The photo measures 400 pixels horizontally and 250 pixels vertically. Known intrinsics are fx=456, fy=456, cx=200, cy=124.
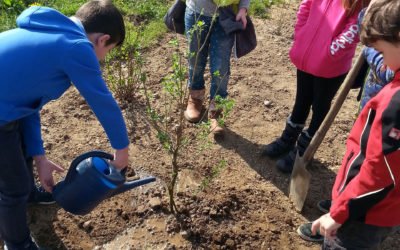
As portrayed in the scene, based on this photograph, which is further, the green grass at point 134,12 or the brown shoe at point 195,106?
the green grass at point 134,12

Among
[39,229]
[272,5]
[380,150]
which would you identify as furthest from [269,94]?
[380,150]

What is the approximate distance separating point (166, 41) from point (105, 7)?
2688 mm

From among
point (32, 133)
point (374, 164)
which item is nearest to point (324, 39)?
point (374, 164)

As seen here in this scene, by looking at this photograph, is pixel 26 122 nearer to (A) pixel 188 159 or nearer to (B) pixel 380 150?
(A) pixel 188 159

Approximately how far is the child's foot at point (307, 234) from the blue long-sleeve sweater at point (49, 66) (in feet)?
4.50

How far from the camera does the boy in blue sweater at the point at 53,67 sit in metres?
1.76

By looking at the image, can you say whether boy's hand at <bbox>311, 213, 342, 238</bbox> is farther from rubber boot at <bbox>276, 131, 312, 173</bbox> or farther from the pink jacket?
rubber boot at <bbox>276, 131, 312, 173</bbox>

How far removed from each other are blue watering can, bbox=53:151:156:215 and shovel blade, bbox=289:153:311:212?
1184 mm

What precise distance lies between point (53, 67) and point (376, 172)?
1269 mm

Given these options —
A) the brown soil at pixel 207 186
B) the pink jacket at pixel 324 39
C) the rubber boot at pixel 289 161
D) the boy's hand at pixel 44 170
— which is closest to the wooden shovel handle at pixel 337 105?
the pink jacket at pixel 324 39

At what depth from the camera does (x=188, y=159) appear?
10.7ft

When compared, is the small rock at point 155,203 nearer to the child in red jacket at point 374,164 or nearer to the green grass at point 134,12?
the child in red jacket at point 374,164

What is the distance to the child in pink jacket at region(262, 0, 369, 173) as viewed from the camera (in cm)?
254

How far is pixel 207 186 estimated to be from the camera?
299 cm
